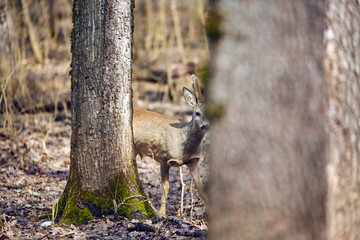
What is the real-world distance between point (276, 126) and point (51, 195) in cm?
471

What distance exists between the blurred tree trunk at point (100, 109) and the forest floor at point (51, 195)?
25cm

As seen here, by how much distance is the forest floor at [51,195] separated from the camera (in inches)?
195

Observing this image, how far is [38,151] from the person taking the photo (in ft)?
28.8

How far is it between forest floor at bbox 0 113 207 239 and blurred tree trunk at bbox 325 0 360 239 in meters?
2.15

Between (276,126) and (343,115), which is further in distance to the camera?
(343,115)

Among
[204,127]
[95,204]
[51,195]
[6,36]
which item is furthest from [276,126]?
[6,36]

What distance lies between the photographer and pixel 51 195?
21.9 ft

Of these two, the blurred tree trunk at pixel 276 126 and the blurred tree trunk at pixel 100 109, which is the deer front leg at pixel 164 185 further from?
the blurred tree trunk at pixel 276 126

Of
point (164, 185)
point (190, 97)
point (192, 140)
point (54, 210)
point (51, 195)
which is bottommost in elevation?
point (51, 195)

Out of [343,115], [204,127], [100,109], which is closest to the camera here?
[343,115]

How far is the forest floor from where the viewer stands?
16.2ft

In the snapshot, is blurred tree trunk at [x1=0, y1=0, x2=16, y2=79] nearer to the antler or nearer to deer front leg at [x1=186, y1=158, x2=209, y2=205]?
the antler

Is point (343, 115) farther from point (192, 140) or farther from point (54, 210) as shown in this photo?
point (192, 140)

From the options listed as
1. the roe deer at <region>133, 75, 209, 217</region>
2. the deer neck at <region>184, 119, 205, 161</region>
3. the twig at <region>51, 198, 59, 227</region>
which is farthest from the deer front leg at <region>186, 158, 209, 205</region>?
the twig at <region>51, 198, 59, 227</region>
